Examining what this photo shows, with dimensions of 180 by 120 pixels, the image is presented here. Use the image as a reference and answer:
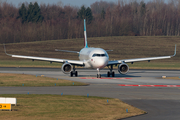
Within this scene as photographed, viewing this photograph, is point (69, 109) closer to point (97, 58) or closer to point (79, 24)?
point (97, 58)

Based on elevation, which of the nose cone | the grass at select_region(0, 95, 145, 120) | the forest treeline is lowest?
the grass at select_region(0, 95, 145, 120)

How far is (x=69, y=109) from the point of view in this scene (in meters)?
17.7

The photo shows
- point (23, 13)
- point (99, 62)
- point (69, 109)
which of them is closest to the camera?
point (69, 109)

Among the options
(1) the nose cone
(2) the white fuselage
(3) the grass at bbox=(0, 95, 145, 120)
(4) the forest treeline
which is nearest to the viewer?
(3) the grass at bbox=(0, 95, 145, 120)

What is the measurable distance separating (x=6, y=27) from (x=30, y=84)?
139410mm

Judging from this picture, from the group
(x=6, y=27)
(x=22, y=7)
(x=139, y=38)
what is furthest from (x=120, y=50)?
(x=22, y=7)

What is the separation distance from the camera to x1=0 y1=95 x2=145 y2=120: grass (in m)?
15.6

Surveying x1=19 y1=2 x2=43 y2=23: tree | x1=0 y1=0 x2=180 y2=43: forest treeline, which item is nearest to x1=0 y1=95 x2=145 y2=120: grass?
x1=0 y1=0 x2=180 y2=43: forest treeline

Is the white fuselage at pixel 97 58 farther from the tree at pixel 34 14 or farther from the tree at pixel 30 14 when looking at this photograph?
the tree at pixel 30 14

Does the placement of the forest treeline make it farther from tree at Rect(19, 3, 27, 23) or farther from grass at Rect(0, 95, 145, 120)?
grass at Rect(0, 95, 145, 120)

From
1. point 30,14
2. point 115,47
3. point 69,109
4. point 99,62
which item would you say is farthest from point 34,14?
point 69,109

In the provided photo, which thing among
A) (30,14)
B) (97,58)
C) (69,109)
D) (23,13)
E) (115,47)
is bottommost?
(69,109)

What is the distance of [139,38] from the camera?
141875mm

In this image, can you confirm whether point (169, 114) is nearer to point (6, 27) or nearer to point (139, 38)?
point (139, 38)
